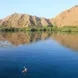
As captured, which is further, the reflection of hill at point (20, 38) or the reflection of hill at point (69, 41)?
the reflection of hill at point (20, 38)

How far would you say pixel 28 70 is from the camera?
34375mm

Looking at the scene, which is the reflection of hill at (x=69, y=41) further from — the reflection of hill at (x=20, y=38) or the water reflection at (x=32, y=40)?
the reflection of hill at (x=20, y=38)

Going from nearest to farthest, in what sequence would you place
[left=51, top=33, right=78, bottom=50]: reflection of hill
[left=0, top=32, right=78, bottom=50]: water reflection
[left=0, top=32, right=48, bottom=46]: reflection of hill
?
[left=51, top=33, right=78, bottom=50]: reflection of hill
[left=0, top=32, right=78, bottom=50]: water reflection
[left=0, top=32, right=48, bottom=46]: reflection of hill

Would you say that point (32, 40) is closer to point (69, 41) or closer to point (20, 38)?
point (20, 38)

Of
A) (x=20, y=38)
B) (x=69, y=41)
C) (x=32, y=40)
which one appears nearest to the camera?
(x=69, y=41)

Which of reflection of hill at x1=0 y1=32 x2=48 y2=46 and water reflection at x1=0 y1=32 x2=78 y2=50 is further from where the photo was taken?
reflection of hill at x1=0 y1=32 x2=48 y2=46

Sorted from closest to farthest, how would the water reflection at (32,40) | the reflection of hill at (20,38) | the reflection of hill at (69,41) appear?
the reflection of hill at (69,41)
the water reflection at (32,40)
the reflection of hill at (20,38)

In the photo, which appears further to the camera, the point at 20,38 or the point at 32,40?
the point at 20,38

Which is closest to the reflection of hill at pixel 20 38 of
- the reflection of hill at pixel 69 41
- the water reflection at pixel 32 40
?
the water reflection at pixel 32 40

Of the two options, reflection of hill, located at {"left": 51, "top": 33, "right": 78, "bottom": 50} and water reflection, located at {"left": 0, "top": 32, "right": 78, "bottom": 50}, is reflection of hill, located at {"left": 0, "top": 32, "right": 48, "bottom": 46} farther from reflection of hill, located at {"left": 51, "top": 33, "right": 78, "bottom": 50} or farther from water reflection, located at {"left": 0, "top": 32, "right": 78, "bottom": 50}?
reflection of hill, located at {"left": 51, "top": 33, "right": 78, "bottom": 50}

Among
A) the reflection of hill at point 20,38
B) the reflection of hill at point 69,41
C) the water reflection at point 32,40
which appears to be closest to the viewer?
the reflection of hill at point 69,41

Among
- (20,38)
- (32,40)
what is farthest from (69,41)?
(20,38)

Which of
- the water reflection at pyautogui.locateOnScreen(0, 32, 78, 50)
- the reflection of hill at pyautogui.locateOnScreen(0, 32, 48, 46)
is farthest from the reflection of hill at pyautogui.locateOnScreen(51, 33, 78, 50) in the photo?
the reflection of hill at pyautogui.locateOnScreen(0, 32, 48, 46)

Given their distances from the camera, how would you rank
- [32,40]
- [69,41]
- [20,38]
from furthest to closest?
1. [20,38]
2. [32,40]
3. [69,41]
